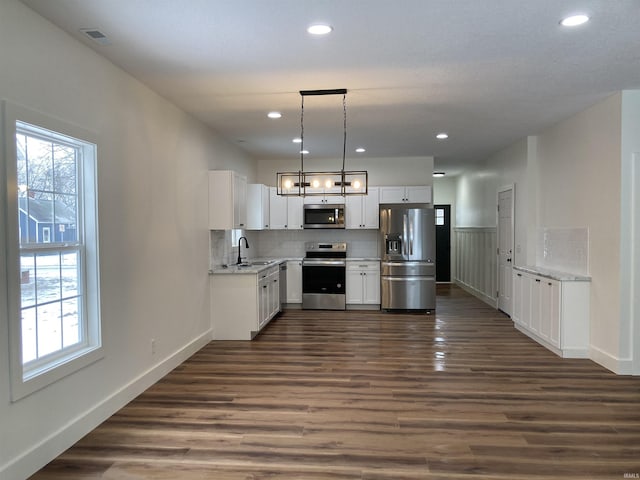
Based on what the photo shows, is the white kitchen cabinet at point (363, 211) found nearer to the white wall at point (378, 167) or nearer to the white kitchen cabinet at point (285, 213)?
the white wall at point (378, 167)

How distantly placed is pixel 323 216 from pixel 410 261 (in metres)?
1.72

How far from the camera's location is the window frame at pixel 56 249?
7.84ft

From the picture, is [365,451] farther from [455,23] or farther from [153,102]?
[153,102]

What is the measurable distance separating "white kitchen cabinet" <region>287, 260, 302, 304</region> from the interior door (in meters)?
3.43

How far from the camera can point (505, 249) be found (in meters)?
7.23

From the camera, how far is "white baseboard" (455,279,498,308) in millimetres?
7878

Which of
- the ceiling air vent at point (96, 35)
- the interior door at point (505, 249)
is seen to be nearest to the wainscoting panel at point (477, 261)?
the interior door at point (505, 249)

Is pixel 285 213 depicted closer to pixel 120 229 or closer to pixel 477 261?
pixel 477 261

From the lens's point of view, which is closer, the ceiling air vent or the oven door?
the ceiling air vent

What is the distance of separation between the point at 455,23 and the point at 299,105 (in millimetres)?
2149

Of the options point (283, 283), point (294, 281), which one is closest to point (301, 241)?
point (294, 281)

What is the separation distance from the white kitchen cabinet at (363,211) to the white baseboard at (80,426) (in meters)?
4.19

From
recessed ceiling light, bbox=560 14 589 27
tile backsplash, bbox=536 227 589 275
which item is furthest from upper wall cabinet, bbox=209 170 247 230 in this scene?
tile backsplash, bbox=536 227 589 275

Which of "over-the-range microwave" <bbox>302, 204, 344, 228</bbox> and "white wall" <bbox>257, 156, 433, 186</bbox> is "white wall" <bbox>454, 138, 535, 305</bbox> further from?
"over-the-range microwave" <bbox>302, 204, 344, 228</bbox>
